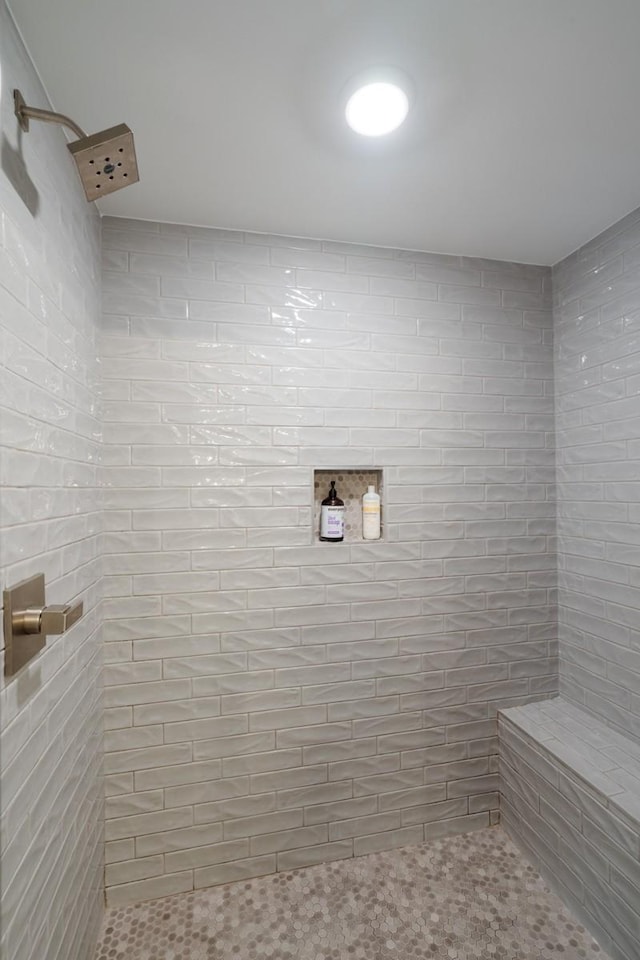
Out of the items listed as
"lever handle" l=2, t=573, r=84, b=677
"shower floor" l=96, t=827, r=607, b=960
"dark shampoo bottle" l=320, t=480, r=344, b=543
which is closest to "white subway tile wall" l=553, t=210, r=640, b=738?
"shower floor" l=96, t=827, r=607, b=960

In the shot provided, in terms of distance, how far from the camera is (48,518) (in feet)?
3.31

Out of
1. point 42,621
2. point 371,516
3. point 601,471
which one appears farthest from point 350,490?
point 42,621

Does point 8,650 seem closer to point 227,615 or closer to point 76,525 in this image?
point 76,525

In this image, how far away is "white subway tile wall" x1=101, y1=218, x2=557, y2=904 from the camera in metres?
1.51

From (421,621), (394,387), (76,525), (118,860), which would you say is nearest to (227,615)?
(76,525)

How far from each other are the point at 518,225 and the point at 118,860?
2476mm

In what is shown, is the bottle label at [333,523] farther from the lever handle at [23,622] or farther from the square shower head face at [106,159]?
the square shower head face at [106,159]

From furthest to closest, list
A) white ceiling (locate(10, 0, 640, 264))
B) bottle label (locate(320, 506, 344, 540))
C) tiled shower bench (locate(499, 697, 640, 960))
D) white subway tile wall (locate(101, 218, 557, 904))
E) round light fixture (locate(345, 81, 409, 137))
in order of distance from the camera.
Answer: bottle label (locate(320, 506, 344, 540)) → white subway tile wall (locate(101, 218, 557, 904)) → tiled shower bench (locate(499, 697, 640, 960)) → round light fixture (locate(345, 81, 409, 137)) → white ceiling (locate(10, 0, 640, 264))

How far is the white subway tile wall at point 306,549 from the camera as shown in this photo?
1.51 m

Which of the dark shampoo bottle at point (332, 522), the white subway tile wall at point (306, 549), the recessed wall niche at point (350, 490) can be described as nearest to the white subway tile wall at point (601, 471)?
the white subway tile wall at point (306, 549)

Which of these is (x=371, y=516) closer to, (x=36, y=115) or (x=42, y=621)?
(x=42, y=621)

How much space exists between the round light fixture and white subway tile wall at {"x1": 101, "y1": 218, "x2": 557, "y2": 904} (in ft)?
1.91

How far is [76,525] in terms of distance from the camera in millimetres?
1206

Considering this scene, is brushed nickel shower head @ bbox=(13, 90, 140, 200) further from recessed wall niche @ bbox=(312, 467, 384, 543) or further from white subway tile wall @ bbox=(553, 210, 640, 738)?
white subway tile wall @ bbox=(553, 210, 640, 738)
